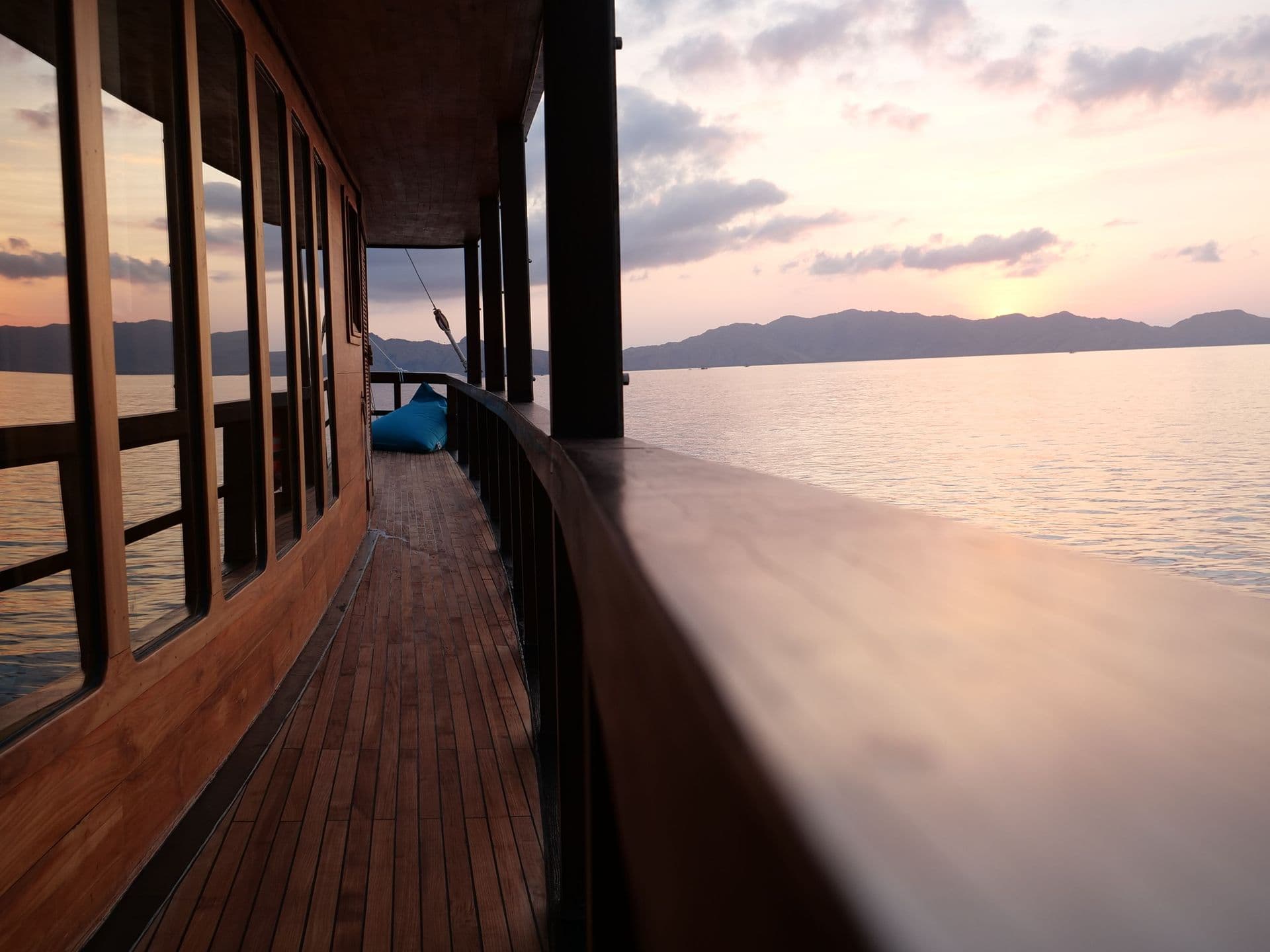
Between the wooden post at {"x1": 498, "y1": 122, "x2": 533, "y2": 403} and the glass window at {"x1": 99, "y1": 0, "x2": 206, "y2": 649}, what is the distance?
3.33 m

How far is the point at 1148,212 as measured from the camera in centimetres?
2853

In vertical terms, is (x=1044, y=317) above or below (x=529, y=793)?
above

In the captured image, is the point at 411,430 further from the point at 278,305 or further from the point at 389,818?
the point at 389,818

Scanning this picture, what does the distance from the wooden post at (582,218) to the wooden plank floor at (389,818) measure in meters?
1.02

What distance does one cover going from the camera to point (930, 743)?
10.6 inches

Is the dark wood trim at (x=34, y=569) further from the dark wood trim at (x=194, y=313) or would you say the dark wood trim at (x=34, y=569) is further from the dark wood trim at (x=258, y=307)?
the dark wood trim at (x=258, y=307)

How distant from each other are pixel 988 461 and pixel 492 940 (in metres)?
34.8

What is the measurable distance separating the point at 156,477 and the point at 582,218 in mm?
1349

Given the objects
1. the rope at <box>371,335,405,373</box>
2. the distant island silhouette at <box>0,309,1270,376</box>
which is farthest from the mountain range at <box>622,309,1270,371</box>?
the rope at <box>371,335,405,373</box>

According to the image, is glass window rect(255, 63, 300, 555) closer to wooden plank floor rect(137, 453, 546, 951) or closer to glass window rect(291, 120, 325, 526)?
glass window rect(291, 120, 325, 526)

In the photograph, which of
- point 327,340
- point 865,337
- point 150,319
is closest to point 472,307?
point 327,340

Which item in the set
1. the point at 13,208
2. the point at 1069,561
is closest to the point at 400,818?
the point at 13,208

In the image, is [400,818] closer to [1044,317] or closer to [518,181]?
[518,181]

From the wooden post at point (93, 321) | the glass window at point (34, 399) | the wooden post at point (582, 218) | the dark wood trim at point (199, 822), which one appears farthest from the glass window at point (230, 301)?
the wooden post at point (582, 218)
